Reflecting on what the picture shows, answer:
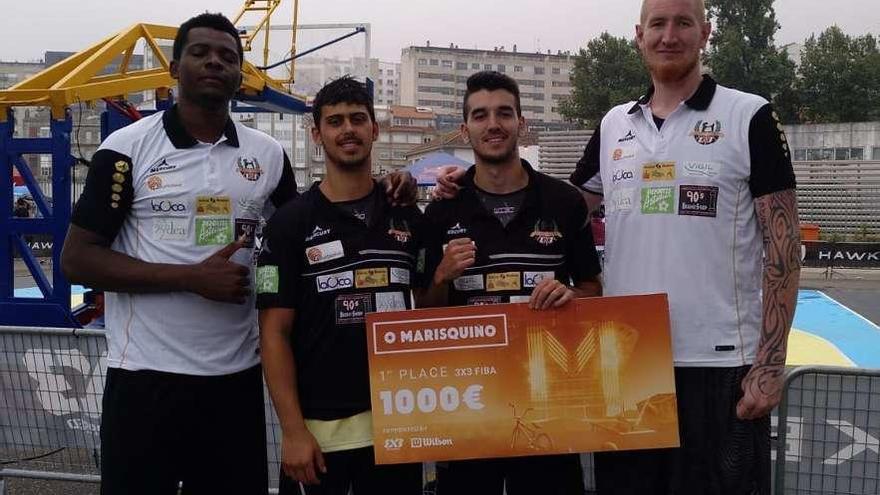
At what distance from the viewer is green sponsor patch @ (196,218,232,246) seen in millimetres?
2875

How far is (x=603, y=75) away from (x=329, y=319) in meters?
55.7

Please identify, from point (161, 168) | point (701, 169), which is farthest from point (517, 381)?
point (161, 168)

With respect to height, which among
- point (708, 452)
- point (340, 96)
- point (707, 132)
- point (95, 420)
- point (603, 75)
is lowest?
point (95, 420)

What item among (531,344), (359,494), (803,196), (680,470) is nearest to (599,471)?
(680,470)

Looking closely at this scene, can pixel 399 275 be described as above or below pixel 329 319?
above

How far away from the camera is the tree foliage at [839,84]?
169 ft

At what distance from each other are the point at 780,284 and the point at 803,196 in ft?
97.5

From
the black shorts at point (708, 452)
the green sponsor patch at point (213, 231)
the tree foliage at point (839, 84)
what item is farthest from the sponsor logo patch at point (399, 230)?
the tree foliage at point (839, 84)

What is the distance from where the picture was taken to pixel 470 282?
9.98 feet

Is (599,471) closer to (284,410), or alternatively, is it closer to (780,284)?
(780,284)

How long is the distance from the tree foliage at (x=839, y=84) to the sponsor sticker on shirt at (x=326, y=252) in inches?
2214

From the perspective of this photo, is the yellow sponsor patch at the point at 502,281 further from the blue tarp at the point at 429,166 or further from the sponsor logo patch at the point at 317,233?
the blue tarp at the point at 429,166

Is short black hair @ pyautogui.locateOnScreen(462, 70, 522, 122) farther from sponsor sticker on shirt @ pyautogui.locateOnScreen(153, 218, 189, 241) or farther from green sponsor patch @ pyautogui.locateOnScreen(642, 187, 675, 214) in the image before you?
sponsor sticker on shirt @ pyautogui.locateOnScreen(153, 218, 189, 241)

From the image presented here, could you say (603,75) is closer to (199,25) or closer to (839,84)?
(839,84)
